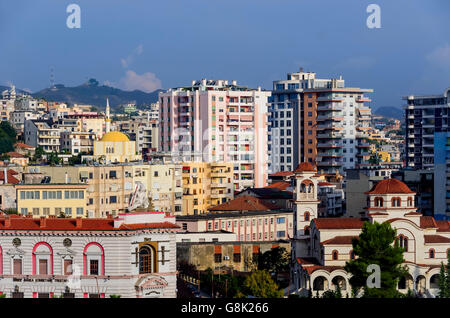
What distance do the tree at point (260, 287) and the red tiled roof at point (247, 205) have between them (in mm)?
29626

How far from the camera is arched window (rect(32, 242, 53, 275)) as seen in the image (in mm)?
47344

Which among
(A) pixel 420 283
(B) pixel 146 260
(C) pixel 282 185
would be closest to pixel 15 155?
(C) pixel 282 185

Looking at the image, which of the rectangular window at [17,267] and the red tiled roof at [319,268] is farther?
the red tiled roof at [319,268]

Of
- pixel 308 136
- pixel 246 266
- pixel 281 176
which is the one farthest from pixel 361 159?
pixel 246 266

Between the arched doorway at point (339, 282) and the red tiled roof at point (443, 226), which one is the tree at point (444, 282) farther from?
the red tiled roof at point (443, 226)

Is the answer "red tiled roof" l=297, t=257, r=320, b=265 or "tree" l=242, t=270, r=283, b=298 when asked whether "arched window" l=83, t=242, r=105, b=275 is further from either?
"red tiled roof" l=297, t=257, r=320, b=265

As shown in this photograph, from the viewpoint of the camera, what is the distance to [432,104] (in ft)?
407

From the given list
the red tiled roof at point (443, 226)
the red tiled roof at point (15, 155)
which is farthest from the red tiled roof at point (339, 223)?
the red tiled roof at point (15, 155)

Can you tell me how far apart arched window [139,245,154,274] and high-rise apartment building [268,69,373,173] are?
7344 cm

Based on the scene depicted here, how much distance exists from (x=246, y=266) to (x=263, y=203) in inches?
834

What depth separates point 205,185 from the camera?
93.9m

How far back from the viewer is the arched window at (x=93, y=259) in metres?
46.6

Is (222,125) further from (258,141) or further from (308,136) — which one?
(308,136)

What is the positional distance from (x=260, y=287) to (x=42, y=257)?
9.11 metres
